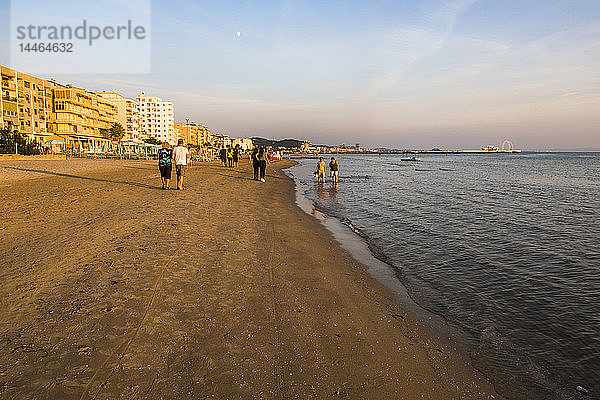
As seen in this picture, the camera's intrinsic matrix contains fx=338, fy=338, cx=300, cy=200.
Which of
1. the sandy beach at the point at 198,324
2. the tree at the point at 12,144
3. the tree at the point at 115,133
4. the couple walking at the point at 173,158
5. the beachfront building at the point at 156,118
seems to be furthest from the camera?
the beachfront building at the point at 156,118

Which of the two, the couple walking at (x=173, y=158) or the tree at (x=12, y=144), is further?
the tree at (x=12, y=144)

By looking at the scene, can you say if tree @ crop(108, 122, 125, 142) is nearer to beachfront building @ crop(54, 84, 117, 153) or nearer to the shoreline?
beachfront building @ crop(54, 84, 117, 153)

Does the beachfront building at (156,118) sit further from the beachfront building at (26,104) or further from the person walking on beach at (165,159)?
the person walking on beach at (165,159)

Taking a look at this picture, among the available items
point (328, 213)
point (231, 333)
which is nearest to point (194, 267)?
point (231, 333)

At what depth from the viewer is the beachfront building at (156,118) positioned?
15150cm

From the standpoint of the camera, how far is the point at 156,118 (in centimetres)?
15325

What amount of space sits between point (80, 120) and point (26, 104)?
9754 mm

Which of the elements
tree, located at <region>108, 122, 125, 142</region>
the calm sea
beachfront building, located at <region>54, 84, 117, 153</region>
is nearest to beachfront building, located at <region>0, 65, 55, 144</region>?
beachfront building, located at <region>54, 84, 117, 153</region>

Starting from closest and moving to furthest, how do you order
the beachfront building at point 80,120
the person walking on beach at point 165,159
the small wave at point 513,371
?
the small wave at point 513,371, the person walking on beach at point 165,159, the beachfront building at point 80,120

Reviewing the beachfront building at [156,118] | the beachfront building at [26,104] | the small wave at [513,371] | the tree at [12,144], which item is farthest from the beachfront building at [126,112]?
the small wave at [513,371]

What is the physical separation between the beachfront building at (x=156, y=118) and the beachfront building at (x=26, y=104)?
275 ft

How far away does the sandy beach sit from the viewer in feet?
9.69

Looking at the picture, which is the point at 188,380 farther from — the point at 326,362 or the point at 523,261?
the point at 523,261

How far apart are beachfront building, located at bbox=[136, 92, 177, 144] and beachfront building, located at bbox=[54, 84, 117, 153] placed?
Result: 2874 inches
